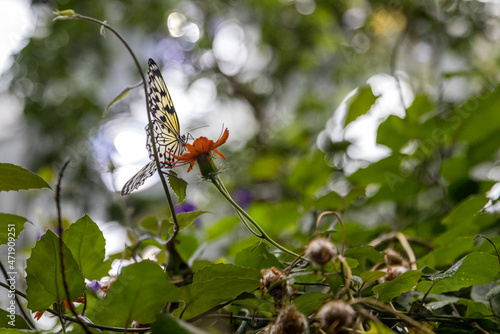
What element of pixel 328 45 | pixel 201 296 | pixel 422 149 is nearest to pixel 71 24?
pixel 328 45

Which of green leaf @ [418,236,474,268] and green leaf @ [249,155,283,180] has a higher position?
green leaf @ [249,155,283,180]

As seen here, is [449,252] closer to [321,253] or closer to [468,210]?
[468,210]

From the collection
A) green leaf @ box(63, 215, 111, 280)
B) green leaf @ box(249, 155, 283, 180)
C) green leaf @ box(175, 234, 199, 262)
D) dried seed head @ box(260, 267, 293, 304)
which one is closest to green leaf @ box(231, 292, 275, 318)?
dried seed head @ box(260, 267, 293, 304)

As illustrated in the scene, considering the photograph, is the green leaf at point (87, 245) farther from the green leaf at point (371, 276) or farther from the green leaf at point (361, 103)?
the green leaf at point (361, 103)

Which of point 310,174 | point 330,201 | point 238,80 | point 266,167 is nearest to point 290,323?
point 330,201

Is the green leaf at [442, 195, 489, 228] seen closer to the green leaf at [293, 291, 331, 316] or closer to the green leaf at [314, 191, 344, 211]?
the green leaf at [314, 191, 344, 211]
